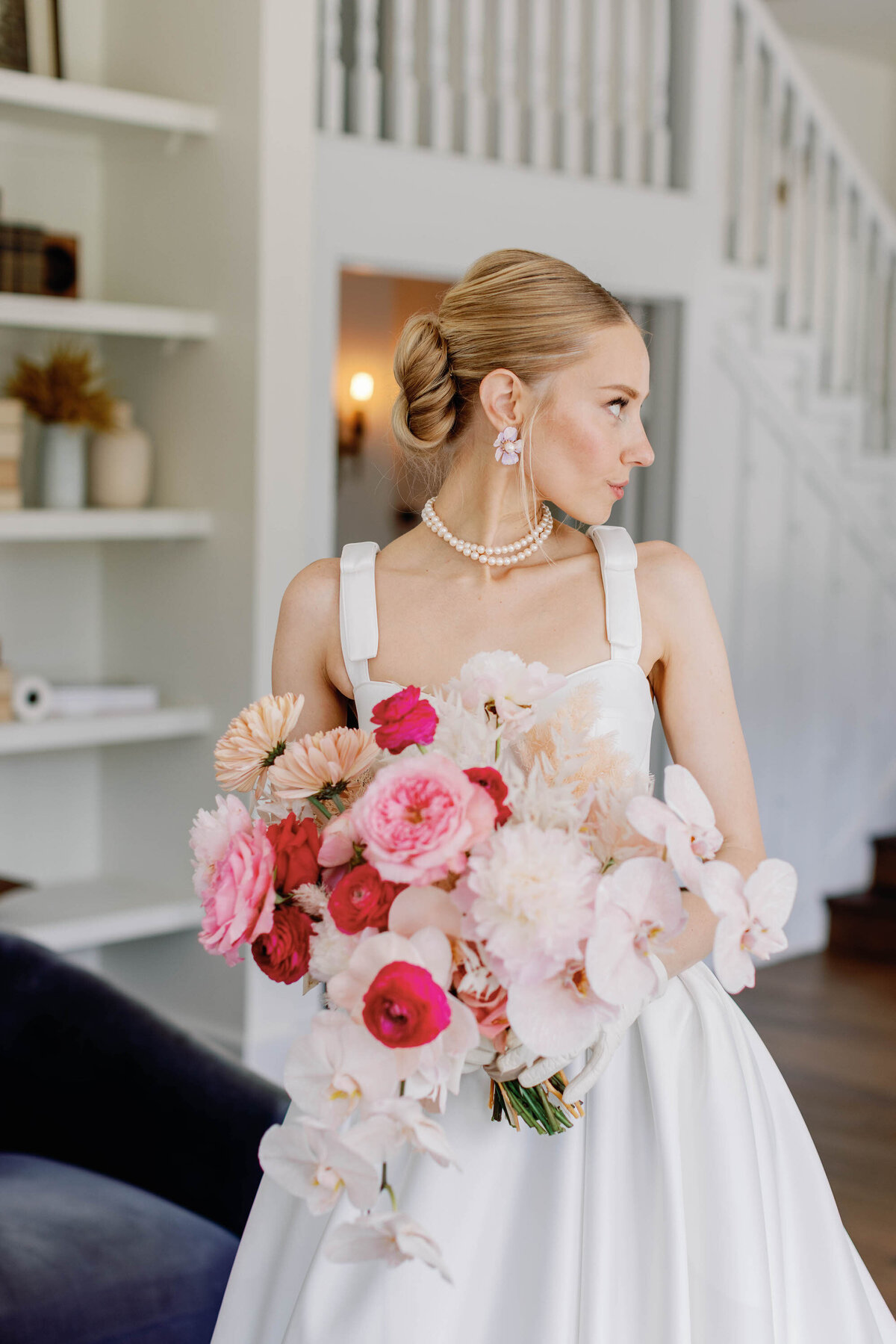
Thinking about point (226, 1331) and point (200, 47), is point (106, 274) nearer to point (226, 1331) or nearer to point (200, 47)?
point (200, 47)

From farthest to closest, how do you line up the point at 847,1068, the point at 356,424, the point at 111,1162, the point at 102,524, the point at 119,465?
1. the point at 356,424
2. the point at 847,1068
3. the point at 119,465
4. the point at 102,524
5. the point at 111,1162

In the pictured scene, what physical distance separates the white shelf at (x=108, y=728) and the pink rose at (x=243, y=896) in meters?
2.12

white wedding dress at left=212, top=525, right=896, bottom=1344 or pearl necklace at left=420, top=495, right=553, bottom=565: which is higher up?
pearl necklace at left=420, top=495, right=553, bottom=565

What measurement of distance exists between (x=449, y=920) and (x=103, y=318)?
8.09 ft

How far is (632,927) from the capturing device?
2.97ft

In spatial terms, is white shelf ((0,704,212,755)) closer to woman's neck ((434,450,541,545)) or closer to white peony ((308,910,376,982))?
woman's neck ((434,450,541,545))

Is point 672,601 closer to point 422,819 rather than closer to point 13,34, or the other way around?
point 422,819

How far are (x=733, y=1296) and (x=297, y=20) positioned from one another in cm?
277

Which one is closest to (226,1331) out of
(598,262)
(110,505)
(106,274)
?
(110,505)

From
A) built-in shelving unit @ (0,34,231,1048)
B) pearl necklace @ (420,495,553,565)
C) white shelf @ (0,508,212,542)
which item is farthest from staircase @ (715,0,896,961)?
pearl necklace @ (420,495,553,565)

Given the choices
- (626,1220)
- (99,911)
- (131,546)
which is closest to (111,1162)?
(99,911)

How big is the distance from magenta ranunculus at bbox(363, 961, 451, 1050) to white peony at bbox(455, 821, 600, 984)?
2.0 inches

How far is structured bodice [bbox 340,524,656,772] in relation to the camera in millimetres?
1198

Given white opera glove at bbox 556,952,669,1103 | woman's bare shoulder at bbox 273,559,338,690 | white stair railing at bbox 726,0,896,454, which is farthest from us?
white stair railing at bbox 726,0,896,454
